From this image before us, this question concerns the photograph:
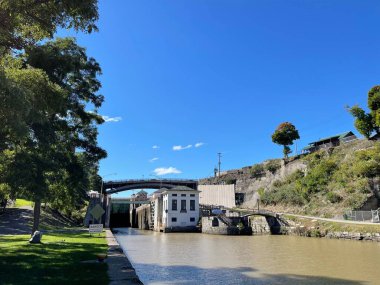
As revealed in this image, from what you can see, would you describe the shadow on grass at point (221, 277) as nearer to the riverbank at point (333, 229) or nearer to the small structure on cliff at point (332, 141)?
the riverbank at point (333, 229)

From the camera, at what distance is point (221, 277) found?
1328cm

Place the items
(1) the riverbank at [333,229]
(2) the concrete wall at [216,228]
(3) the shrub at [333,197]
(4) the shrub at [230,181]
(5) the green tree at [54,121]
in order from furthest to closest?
(4) the shrub at [230,181] → (2) the concrete wall at [216,228] → (3) the shrub at [333,197] → (1) the riverbank at [333,229] → (5) the green tree at [54,121]

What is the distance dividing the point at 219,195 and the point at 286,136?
1832 centimetres

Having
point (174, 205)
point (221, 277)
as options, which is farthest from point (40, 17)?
point (174, 205)

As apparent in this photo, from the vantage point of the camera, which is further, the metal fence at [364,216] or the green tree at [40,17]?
the metal fence at [364,216]

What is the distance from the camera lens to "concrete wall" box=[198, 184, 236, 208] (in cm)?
7131

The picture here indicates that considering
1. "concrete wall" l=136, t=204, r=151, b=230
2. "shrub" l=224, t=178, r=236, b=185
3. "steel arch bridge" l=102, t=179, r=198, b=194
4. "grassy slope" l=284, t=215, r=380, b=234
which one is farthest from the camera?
"steel arch bridge" l=102, t=179, r=198, b=194

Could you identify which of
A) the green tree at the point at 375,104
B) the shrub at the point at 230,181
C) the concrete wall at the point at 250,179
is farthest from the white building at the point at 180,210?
the green tree at the point at 375,104

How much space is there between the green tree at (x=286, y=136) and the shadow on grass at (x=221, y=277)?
175ft

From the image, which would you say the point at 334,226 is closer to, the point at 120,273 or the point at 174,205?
the point at 174,205

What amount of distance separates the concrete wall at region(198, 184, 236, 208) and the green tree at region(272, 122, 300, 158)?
13.0 m

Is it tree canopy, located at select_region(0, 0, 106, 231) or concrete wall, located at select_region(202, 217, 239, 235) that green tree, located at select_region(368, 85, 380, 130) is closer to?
concrete wall, located at select_region(202, 217, 239, 235)

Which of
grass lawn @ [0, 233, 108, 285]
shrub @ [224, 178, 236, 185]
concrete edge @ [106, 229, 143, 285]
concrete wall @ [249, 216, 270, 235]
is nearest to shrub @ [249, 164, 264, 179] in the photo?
shrub @ [224, 178, 236, 185]

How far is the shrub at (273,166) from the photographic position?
214 feet
